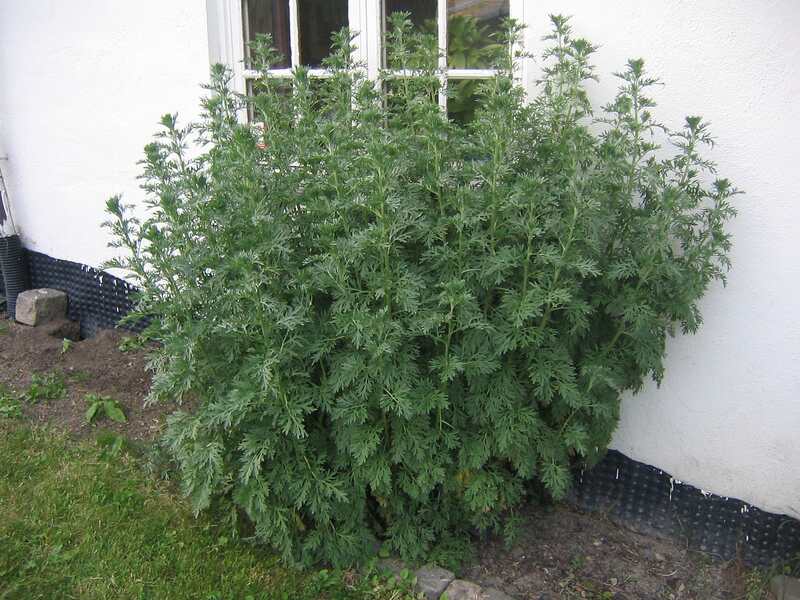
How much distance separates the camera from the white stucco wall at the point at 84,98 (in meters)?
4.95

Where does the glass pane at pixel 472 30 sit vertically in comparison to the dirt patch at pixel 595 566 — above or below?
above

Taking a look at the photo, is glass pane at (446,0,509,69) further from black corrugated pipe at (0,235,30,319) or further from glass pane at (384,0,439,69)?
black corrugated pipe at (0,235,30,319)

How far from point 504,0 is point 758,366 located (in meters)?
2.19

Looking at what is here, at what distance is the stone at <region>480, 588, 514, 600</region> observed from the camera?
10.6 ft

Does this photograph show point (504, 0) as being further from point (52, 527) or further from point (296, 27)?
point (52, 527)

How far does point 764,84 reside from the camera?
3.20m

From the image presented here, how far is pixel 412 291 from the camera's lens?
9.64 ft

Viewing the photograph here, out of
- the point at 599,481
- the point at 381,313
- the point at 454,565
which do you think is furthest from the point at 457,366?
the point at 599,481

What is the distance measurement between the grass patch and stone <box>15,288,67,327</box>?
2.23 meters

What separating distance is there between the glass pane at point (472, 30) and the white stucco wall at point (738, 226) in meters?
0.28

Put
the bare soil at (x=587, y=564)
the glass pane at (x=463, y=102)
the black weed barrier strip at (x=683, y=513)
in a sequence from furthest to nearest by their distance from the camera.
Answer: the glass pane at (x=463, y=102)
the black weed barrier strip at (x=683, y=513)
the bare soil at (x=587, y=564)

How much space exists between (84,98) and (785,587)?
545 cm

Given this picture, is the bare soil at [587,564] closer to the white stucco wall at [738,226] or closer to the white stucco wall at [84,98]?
the white stucco wall at [738,226]

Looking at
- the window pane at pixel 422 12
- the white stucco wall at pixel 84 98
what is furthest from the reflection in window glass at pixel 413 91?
the white stucco wall at pixel 84 98
